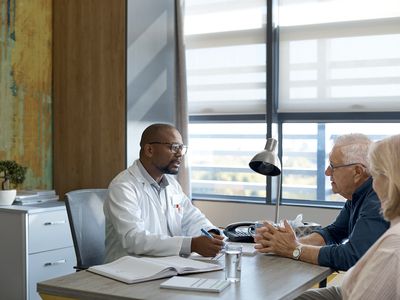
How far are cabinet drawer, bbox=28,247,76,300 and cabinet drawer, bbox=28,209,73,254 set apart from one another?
40 mm

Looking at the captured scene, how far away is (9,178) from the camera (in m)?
4.20

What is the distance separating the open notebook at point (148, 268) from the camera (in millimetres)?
2201

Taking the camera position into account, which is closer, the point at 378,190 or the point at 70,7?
the point at 378,190

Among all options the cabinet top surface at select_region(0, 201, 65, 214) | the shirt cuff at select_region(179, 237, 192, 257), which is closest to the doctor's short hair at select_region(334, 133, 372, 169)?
the shirt cuff at select_region(179, 237, 192, 257)

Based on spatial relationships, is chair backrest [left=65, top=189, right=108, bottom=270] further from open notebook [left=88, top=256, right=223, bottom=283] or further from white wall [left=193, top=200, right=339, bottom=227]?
white wall [left=193, top=200, right=339, bottom=227]

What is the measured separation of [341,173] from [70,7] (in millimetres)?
2743

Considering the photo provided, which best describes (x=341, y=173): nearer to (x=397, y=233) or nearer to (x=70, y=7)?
(x=397, y=233)

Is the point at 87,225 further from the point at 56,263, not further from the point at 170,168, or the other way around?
the point at 56,263

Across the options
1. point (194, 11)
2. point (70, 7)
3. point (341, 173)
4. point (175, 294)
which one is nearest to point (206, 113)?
point (194, 11)

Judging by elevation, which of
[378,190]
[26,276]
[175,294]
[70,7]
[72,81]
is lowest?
[26,276]

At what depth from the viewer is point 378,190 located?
1.92 m

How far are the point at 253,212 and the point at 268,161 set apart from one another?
5.41 feet

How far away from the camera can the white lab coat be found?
2.69 metres

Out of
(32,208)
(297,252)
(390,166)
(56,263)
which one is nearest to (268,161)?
(297,252)
